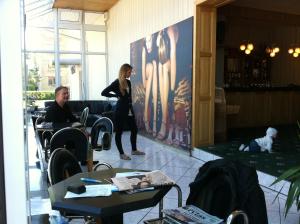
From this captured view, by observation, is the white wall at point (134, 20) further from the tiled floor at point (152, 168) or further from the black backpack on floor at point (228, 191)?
the black backpack on floor at point (228, 191)

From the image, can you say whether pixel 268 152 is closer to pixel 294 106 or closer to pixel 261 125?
pixel 261 125

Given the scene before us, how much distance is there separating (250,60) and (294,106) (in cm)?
215

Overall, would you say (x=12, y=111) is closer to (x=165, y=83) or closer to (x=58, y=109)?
(x=58, y=109)

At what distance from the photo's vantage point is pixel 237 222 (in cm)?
167

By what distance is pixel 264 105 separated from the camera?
27.0ft

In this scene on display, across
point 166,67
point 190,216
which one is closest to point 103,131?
point 166,67

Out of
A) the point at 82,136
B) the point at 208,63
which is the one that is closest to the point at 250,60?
the point at 208,63

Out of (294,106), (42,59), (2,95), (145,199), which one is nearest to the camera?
(2,95)

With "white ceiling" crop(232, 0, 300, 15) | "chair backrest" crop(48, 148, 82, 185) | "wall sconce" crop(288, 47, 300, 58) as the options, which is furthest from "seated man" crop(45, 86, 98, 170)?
"wall sconce" crop(288, 47, 300, 58)

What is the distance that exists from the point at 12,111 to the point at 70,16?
35.9 feet

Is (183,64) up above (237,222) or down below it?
above

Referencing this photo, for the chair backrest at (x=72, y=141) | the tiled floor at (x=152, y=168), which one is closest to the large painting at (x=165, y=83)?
the tiled floor at (x=152, y=168)

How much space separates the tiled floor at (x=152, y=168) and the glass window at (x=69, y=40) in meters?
4.67

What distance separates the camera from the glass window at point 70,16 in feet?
35.9
